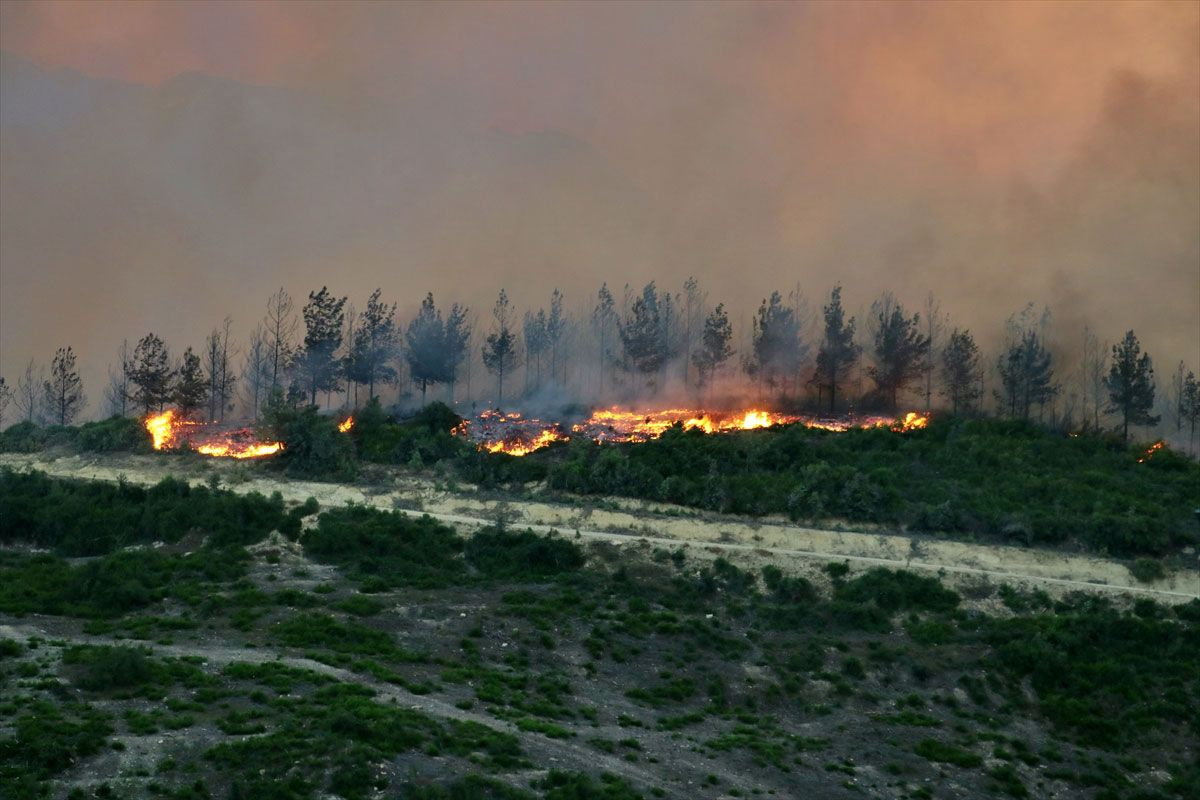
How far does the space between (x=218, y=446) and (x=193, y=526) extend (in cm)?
1567

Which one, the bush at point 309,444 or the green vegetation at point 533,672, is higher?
the bush at point 309,444

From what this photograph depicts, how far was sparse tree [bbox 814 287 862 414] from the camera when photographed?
7306cm

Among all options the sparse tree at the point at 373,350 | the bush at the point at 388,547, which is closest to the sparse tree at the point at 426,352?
the sparse tree at the point at 373,350

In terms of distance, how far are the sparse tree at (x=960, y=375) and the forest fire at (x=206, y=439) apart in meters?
40.6

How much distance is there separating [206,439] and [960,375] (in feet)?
146

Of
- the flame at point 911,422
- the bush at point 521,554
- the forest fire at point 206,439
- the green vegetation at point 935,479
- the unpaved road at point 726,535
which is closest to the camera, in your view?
the bush at point 521,554

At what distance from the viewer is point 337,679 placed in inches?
1185

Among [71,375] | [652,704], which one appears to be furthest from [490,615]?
[71,375]

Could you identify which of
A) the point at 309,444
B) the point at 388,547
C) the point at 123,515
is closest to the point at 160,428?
the point at 309,444

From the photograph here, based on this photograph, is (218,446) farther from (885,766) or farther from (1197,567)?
(1197,567)

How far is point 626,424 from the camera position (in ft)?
222

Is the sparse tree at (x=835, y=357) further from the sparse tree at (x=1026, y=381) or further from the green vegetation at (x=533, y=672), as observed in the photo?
the green vegetation at (x=533, y=672)

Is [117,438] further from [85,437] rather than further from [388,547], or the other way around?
[388,547]

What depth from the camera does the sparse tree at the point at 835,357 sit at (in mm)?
73062
